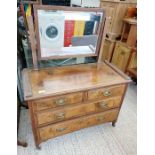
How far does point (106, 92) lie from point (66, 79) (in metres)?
0.39

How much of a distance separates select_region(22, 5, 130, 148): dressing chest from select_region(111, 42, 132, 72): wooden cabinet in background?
1.03 m

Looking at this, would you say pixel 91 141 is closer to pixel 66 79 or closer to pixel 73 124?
pixel 73 124

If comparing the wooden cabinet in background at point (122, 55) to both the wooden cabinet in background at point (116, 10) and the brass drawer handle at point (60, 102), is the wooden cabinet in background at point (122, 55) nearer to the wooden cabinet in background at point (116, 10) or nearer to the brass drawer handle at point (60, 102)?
the wooden cabinet in background at point (116, 10)

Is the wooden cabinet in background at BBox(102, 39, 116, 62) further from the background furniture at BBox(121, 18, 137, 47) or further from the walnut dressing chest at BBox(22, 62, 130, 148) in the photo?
the walnut dressing chest at BBox(22, 62, 130, 148)

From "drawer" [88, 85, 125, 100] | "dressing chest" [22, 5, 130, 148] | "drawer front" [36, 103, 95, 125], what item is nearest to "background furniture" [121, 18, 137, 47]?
"dressing chest" [22, 5, 130, 148]

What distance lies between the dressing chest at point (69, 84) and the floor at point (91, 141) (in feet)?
0.58

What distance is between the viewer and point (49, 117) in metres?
1.20

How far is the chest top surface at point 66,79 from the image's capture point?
1.09 m

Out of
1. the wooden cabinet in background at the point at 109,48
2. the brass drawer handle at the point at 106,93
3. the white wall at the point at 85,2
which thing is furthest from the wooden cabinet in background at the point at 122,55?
the brass drawer handle at the point at 106,93

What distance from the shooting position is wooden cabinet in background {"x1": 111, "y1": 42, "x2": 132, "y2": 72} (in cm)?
237

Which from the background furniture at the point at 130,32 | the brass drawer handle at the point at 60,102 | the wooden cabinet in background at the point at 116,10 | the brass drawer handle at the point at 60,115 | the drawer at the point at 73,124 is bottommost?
the drawer at the point at 73,124

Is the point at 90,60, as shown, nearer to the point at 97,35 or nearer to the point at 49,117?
the point at 97,35
